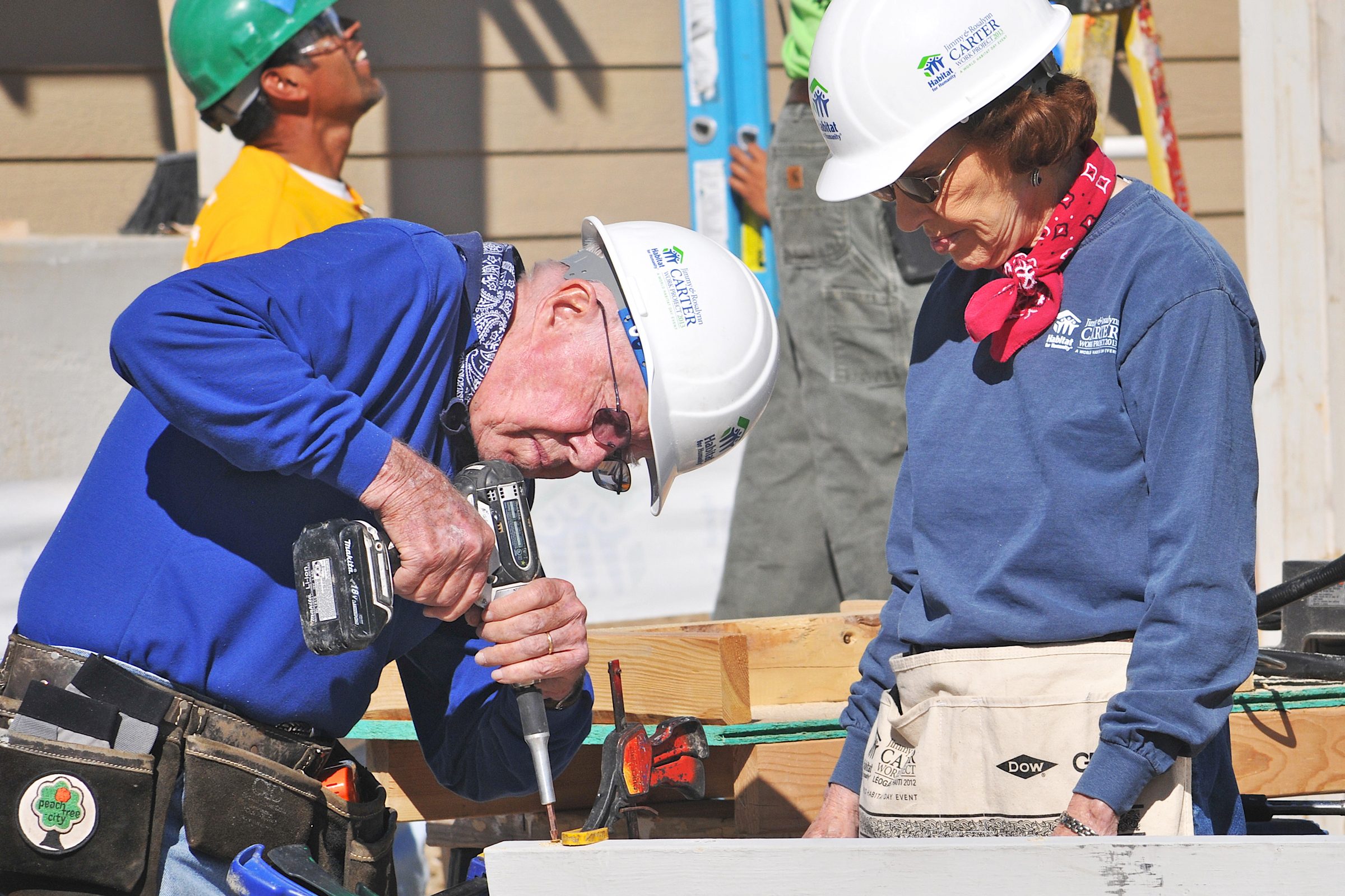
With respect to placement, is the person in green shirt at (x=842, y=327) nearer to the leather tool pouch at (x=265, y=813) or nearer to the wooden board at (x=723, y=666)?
the wooden board at (x=723, y=666)

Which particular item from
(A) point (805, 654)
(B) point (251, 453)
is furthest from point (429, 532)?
(A) point (805, 654)

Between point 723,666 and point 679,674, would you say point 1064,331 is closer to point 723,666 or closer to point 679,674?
point 723,666

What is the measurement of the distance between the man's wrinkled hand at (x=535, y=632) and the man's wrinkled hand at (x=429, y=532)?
0.37 feet

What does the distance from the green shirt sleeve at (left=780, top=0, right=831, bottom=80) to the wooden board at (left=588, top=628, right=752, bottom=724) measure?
2334 mm

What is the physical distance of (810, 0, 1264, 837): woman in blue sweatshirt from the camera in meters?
2.02

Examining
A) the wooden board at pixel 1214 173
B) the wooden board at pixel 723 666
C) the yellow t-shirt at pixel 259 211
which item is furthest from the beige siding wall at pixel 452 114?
the wooden board at pixel 723 666

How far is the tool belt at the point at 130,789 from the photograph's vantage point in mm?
2027

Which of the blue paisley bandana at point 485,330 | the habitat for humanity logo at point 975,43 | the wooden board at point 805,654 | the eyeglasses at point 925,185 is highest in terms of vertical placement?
the habitat for humanity logo at point 975,43

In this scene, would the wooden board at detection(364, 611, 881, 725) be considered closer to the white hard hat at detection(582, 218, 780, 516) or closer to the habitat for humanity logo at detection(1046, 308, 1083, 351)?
the white hard hat at detection(582, 218, 780, 516)

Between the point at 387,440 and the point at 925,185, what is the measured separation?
1026 mm

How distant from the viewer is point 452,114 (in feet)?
22.4

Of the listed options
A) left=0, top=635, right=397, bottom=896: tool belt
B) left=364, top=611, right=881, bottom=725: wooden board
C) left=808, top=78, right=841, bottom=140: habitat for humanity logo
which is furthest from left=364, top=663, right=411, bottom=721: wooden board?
left=808, top=78, right=841, bottom=140: habitat for humanity logo

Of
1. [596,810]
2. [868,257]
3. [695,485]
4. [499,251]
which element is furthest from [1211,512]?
[695,485]

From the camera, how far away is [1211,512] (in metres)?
2.01
